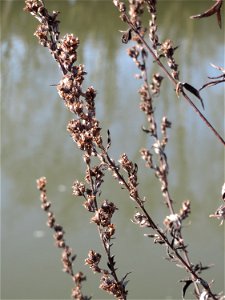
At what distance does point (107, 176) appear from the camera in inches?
205

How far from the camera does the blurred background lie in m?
4.05

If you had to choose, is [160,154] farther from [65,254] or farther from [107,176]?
[107,176]

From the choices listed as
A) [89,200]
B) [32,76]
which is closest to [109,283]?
[89,200]

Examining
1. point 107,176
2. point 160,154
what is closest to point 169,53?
point 160,154

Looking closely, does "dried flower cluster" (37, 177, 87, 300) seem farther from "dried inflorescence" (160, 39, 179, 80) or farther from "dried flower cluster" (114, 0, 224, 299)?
"dried inflorescence" (160, 39, 179, 80)

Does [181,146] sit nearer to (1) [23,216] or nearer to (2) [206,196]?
(2) [206,196]

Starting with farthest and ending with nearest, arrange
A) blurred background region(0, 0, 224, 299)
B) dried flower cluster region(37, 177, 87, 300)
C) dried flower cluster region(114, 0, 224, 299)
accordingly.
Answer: blurred background region(0, 0, 224, 299), dried flower cluster region(37, 177, 87, 300), dried flower cluster region(114, 0, 224, 299)

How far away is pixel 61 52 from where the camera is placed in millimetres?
898

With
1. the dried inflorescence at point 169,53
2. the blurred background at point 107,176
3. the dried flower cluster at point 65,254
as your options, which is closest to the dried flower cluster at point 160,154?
the dried inflorescence at point 169,53

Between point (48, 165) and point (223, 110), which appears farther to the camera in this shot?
point (223, 110)

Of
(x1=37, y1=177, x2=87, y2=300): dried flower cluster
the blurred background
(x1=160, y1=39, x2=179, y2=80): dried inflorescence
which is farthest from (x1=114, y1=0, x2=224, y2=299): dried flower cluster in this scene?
(x1=37, y1=177, x2=87, y2=300): dried flower cluster

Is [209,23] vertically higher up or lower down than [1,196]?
higher up

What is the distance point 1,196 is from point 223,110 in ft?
11.8

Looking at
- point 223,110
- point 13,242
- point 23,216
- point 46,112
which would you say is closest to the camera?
point 13,242
